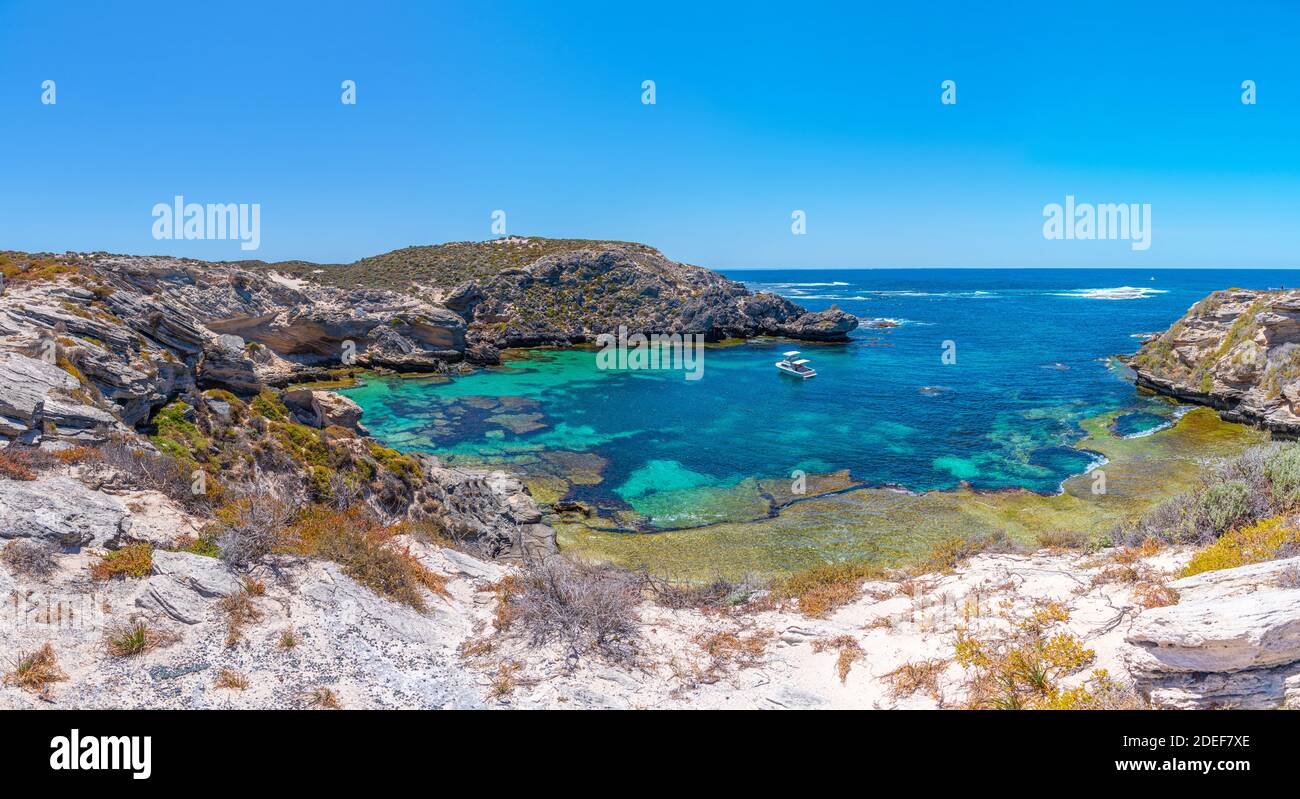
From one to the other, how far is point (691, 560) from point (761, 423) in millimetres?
19106

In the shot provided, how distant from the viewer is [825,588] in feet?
38.8

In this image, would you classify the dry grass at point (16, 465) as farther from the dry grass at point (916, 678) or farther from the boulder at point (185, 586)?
the dry grass at point (916, 678)

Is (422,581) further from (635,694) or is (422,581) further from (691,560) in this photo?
(691,560)

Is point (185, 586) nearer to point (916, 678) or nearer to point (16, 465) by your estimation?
point (16, 465)

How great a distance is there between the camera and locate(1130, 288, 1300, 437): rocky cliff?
99.1 ft

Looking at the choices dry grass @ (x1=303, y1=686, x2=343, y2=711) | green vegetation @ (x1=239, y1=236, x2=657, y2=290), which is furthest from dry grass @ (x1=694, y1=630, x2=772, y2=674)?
green vegetation @ (x1=239, y1=236, x2=657, y2=290)

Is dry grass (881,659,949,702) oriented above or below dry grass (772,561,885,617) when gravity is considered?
above

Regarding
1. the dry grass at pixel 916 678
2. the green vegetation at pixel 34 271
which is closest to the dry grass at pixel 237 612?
the dry grass at pixel 916 678

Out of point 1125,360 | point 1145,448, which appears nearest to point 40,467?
point 1145,448

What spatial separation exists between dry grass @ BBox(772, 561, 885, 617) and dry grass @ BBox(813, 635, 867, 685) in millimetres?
1214

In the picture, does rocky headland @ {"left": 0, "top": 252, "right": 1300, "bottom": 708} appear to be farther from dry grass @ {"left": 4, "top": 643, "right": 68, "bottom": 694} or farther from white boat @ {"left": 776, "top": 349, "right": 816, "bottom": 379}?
white boat @ {"left": 776, "top": 349, "right": 816, "bottom": 379}

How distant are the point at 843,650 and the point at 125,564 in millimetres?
10074

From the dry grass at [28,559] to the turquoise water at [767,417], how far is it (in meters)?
16.5

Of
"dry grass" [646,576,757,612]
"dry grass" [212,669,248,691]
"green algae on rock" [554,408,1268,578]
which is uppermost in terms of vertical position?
"dry grass" [212,669,248,691]
